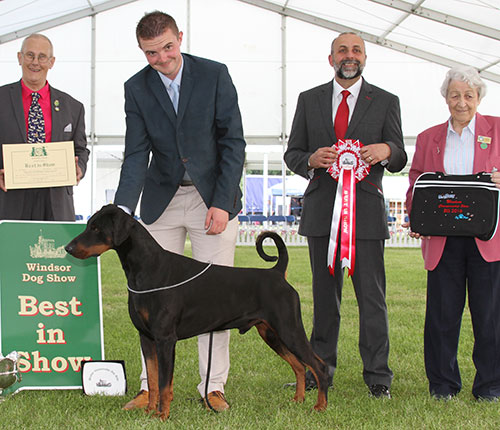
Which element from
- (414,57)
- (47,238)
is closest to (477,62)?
(414,57)

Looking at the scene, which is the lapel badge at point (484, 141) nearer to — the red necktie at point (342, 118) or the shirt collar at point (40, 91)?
the red necktie at point (342, 118)

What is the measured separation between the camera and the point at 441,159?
125 inches

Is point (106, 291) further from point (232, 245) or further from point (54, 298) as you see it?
point (232, 245)

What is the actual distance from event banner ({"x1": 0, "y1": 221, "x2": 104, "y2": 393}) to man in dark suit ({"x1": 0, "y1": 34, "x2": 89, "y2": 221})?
17 cm

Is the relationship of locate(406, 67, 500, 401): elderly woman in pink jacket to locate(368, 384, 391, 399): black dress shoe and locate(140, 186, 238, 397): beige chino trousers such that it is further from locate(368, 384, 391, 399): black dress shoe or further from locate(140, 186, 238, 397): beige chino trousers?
locate(140, 186, 238, 397): beige chino trousers

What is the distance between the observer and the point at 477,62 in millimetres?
14391

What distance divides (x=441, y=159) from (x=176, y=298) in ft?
5.48

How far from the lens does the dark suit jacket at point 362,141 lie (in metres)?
3.28

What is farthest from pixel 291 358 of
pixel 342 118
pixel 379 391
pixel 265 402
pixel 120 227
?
pixel 342 118

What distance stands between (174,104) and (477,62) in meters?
13.4

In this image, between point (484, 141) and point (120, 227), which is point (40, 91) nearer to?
point (120, 227)

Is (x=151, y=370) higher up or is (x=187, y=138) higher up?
(x=187, y=138)

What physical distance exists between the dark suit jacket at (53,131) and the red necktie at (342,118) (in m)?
1.61

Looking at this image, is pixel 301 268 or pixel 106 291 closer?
pixel 106 291
